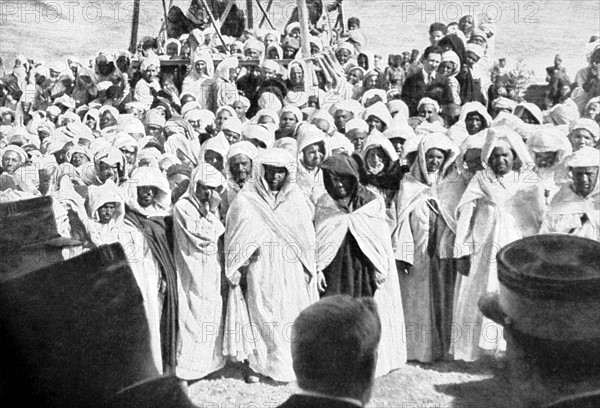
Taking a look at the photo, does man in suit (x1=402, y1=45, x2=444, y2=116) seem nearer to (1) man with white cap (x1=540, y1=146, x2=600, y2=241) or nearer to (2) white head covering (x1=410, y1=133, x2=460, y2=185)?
(2) white head covering (x1=410, y1=133, x2=460, y2=185)

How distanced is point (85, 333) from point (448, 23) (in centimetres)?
253

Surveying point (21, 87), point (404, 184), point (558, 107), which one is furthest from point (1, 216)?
point (558, 107)

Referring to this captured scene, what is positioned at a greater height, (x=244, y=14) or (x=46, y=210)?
(x=244, y=14)

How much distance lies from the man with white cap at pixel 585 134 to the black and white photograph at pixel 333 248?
A: 10 millimetres

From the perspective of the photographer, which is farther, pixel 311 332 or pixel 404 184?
pixel 404 184

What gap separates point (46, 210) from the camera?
4473 millimetres

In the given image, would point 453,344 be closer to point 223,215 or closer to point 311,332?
point 311,332

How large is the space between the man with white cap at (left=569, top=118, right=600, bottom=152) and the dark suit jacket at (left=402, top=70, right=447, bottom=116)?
1973mm

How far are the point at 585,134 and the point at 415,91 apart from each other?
247cm

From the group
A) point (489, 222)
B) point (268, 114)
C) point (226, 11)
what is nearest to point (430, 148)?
point (489, 222)

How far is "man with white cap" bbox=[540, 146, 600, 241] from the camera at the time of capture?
409 centimetres

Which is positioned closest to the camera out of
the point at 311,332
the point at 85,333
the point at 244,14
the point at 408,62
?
the point at 311,332

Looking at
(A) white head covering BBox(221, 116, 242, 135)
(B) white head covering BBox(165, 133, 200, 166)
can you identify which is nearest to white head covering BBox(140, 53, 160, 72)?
(B) white head covering BBox(165, 133, 200, 166)

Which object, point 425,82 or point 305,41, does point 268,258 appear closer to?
point 305,41
